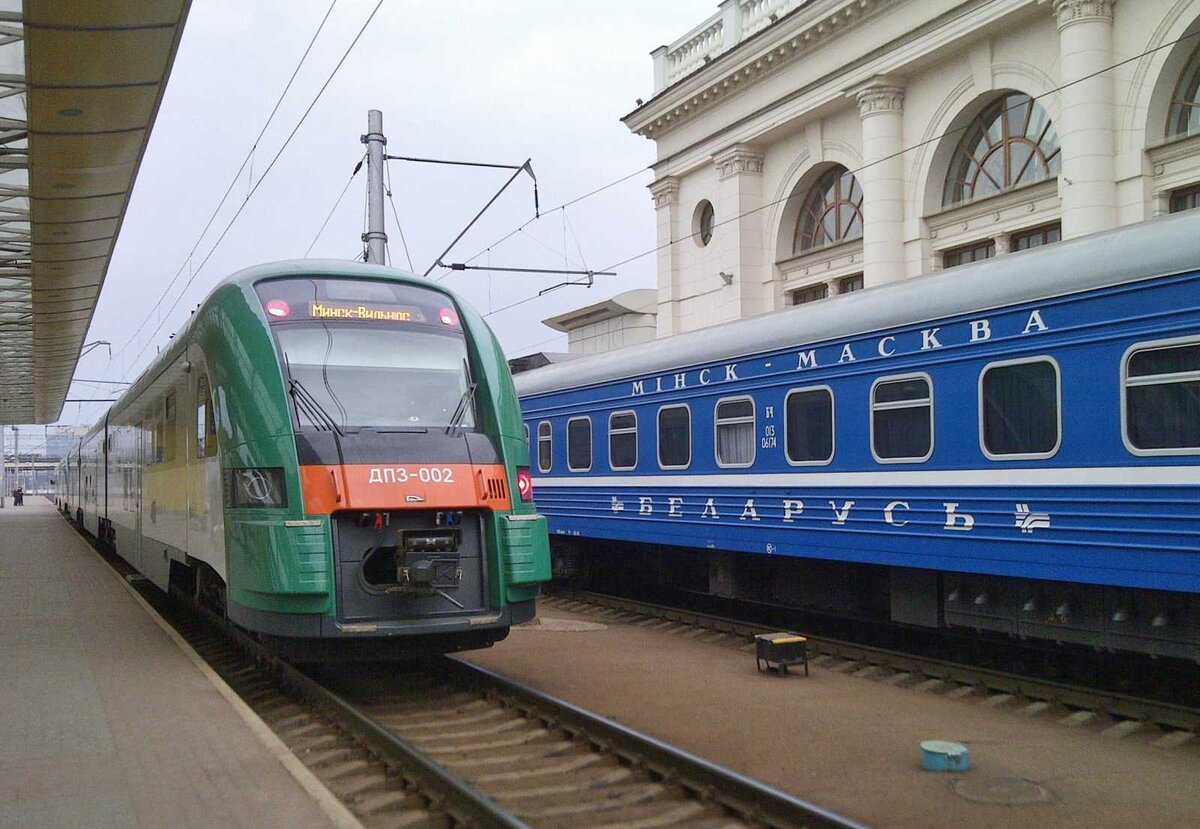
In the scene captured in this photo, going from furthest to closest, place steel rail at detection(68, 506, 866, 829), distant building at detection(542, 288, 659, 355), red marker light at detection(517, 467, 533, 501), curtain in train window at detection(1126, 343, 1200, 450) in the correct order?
distant building at detection(542, 288, 659, 355)
red marker light at detection(517, 467, 533, 501)
curtain in train window at detection(1126, 343, 1200, 450)
steel rail at detection(68, 506, 866, 829)

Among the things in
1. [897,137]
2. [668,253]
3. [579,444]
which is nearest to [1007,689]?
[579,444]

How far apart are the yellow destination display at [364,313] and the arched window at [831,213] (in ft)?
50.6

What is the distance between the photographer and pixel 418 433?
8.45m

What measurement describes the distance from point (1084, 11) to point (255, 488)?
1485 centimetres

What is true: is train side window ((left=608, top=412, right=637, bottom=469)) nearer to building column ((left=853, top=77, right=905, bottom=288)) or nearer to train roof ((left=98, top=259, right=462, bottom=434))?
train roof ((left=98, top=259, right=462, bottom=434))

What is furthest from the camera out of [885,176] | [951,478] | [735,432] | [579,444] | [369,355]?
[885,176]

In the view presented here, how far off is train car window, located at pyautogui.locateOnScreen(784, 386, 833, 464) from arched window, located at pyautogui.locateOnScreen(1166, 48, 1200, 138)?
8917 mm

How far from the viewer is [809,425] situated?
1105cm

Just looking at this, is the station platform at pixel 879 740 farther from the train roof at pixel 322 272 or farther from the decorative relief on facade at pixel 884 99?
the decorative relief on facade at pixel 884 99

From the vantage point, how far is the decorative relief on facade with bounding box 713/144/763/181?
2519 centimetres

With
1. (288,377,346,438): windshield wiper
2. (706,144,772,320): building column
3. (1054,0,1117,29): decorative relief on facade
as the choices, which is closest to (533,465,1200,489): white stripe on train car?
(288,377,346,438): windshield wiper

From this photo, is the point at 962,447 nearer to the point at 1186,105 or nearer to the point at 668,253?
the point at 1186,105

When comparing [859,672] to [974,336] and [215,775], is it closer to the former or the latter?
[974,336]

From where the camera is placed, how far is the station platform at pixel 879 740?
6.04 meters
